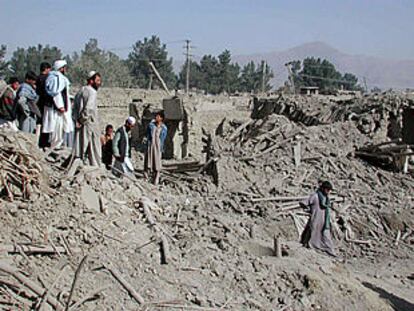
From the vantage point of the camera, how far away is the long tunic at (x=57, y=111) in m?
9.53

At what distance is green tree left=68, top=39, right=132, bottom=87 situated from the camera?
173 ft

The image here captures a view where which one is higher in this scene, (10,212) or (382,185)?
(10,212)

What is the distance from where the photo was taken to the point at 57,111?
9805 mm

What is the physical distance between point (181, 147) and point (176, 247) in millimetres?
15233

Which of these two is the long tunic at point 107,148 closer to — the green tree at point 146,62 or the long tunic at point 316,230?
the long tunic at point 316,230

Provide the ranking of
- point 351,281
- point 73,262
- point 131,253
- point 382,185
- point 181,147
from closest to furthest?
point 73,262
point 131,253
point 351,281
point 382,185
point 181,147

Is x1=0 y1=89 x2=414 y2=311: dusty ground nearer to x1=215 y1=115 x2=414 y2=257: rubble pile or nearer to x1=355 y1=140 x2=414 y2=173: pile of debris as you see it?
x1=215 y1=115 x2=414 y2=257: rubble pile


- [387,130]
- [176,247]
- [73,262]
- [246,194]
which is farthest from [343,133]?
[73,262]

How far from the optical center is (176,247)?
8023 mm

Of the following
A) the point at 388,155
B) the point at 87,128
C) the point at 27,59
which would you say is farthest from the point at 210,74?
the point at 87,128

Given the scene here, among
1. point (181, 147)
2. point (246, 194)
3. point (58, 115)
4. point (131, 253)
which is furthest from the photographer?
point (181, 147)

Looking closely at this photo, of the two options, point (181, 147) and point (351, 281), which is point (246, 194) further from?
point (181, 147)

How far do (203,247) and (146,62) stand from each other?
7033 cm

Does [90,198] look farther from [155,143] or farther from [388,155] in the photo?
[388,155]
